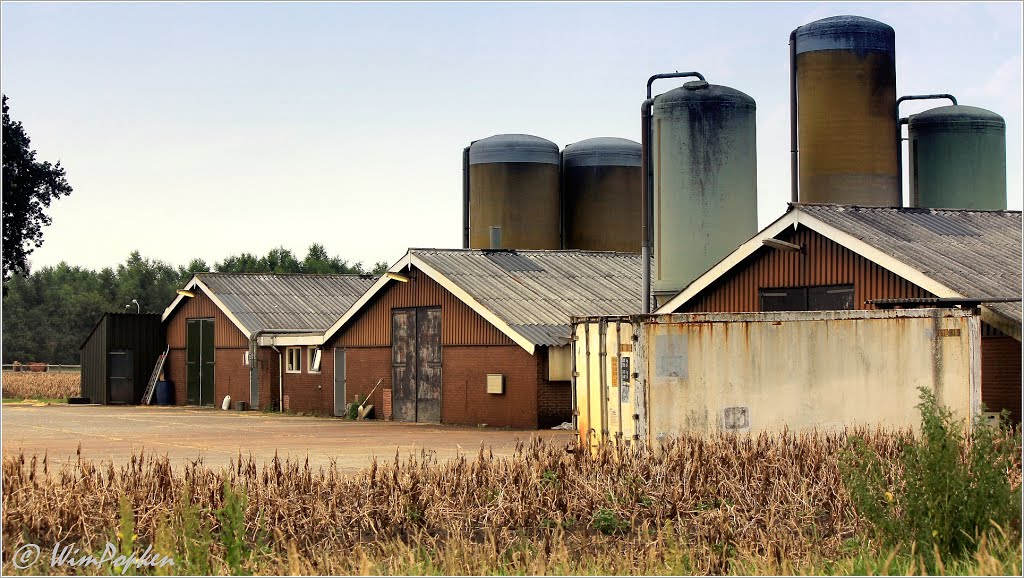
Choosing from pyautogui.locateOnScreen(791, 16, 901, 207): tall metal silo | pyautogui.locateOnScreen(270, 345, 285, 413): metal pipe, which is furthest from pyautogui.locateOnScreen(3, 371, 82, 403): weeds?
pyautogui.locateOnScreen(791, 16, 901, 207): tall metal silo

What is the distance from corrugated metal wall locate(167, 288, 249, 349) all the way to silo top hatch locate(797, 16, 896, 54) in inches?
937

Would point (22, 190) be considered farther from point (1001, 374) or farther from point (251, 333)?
point (1001, 374)

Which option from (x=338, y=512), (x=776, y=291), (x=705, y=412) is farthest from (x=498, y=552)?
(x=776, y=291)

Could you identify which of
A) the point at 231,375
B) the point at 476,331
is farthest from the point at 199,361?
the point at 476,331

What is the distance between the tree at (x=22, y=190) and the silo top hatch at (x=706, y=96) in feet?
52.8

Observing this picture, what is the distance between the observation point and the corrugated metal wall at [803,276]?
994 inches

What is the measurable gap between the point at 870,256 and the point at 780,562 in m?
13.4

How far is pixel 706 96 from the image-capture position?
31.3 metres

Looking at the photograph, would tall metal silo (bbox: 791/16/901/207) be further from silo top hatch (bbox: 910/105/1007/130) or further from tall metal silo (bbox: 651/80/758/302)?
silo top hatch (bbox: 910/105/1007/130)

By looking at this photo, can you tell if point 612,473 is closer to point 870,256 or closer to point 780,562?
point 780,562

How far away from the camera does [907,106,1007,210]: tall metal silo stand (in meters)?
33.7

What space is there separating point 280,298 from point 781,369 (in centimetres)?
3317

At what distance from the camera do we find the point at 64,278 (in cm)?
14312

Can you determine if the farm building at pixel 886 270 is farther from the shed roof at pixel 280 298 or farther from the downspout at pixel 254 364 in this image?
the shed roof at pixel 280 298
